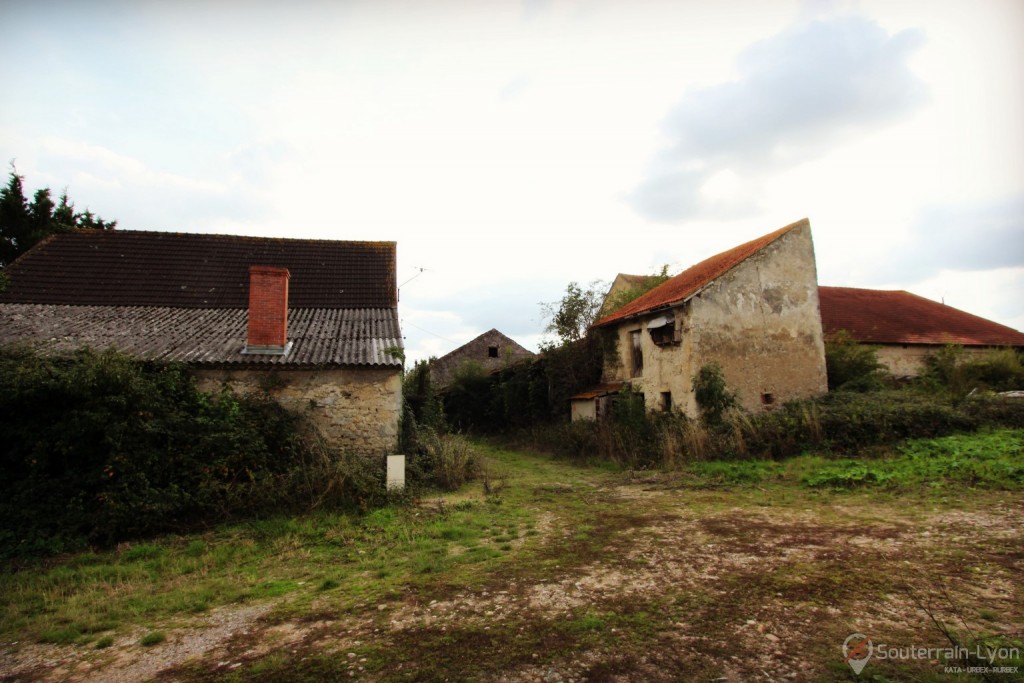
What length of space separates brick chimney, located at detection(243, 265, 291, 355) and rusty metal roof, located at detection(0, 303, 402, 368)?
30cm

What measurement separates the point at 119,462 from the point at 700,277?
14.3 m

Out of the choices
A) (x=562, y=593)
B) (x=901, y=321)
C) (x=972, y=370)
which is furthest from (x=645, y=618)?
(x=901, y=321)

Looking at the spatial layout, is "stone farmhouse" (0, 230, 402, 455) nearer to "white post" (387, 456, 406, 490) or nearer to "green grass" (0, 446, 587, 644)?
"white post" (387, 456, 406, 490)

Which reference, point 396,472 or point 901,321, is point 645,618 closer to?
point 396,472

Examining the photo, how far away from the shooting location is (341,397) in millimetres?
10188

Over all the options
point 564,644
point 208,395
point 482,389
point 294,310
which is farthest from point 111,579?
point 482,389

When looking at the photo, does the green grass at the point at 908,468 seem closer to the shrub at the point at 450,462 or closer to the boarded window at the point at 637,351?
the shrub at the point at 450,462

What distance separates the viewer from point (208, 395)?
30.7 feet

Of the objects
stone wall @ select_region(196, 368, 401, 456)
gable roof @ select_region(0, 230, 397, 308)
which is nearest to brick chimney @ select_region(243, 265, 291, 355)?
stone wall @ select_region(196, 368, 401, 456)

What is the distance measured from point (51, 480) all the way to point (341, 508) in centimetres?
423

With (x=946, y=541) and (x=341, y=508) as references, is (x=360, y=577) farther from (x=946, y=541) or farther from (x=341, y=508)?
(x=946, y=541)

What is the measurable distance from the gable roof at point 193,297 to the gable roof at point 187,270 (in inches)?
1.1

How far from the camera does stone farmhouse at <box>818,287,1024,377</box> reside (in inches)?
690

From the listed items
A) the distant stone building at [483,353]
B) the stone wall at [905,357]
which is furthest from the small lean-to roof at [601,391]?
the distant stone building at [483,353]
